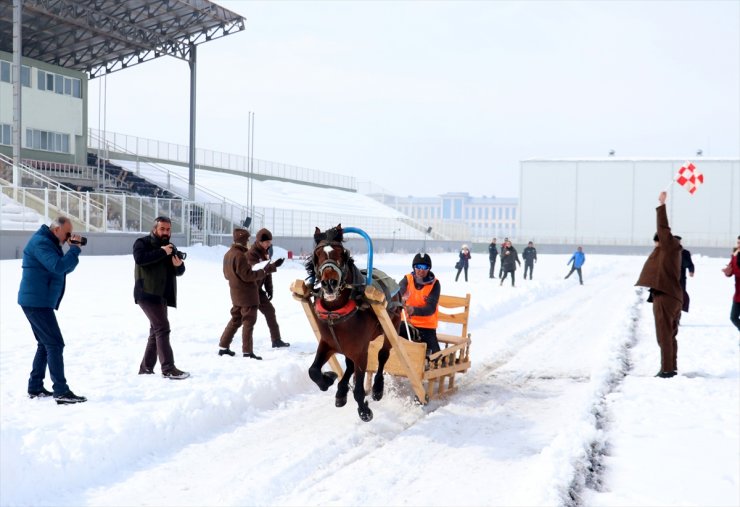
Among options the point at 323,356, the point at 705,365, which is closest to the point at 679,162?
the point at 705,365

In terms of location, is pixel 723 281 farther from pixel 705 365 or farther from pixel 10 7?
pixel 10 7

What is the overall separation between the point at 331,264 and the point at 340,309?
1.57 feet

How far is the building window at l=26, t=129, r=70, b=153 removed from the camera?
3731cm

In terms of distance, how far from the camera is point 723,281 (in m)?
30.6

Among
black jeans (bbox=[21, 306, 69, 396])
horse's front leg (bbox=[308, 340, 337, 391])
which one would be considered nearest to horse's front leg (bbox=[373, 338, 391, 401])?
horse's front leg (bbox=[308, 340, 337, 391])

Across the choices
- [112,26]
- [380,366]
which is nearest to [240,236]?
[380,366]

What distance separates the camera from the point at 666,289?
9656 mm

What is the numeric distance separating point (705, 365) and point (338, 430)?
6243 mm

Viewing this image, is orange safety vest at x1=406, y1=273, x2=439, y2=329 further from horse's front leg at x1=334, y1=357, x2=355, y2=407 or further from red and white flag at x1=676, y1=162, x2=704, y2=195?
red and white flag at x1=676, y1=162, x2=704, y2=195

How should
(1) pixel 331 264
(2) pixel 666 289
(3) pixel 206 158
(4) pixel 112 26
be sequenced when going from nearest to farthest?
(1) pixel 331 264, (2) pixel 666 289, (4) pixel 112 26, (3) pixel 206 158

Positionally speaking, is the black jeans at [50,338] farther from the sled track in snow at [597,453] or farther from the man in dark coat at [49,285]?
the sled track in snow at [597,453]

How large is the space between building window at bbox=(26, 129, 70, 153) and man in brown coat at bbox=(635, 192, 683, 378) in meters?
35.0

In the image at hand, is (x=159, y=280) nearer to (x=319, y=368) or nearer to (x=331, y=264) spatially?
(x=319, y=368)

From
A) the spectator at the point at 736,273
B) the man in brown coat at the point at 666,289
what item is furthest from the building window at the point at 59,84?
the man in brown coat at the point at 666,289
